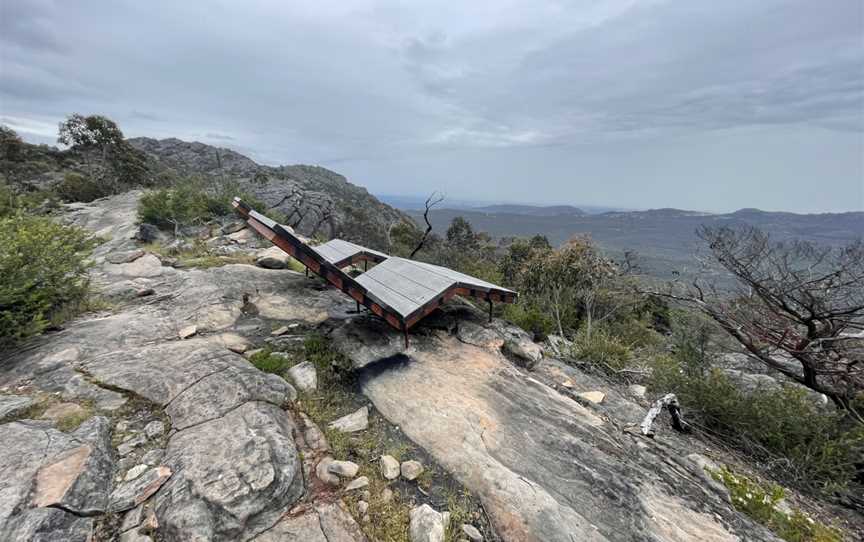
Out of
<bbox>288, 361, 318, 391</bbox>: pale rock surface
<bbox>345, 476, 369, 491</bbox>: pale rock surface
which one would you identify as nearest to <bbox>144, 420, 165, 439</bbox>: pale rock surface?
<bbox>288, 361, 318, 391</bbox>: pale rock surface

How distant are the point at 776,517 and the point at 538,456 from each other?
2.69 meters

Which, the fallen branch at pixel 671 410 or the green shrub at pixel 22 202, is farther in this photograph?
the green shrub at pixel 22 202

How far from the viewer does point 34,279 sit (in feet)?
16.5

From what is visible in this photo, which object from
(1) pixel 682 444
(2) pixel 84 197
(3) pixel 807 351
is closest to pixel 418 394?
(1) pixel 682 444

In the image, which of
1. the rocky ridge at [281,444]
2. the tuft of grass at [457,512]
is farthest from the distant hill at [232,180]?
the tuft of grass at [457,512]

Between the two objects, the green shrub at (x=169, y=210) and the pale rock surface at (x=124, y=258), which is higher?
the green shrub at (x=169, y=210)

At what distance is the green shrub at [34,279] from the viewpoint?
183 inches

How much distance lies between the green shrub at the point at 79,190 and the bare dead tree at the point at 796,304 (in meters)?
32.6

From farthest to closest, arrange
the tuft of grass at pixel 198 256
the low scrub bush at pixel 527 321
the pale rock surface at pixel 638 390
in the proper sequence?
the low scrub bush at pixel 527 321, the tuft of grass at pixel 198 256, the pale rock surface at pixel 638 390

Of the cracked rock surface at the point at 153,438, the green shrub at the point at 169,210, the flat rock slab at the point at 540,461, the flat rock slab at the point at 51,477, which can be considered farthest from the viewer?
the green shrub at the point at 169,210

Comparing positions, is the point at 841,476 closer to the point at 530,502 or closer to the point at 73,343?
the point at 530,502

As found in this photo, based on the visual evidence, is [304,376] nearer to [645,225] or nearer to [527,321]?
[527,321]

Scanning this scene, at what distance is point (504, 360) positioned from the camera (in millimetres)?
6184

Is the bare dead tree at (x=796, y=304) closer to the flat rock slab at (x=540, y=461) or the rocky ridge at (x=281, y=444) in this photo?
the rocky ridge at (x=281, y=444)
